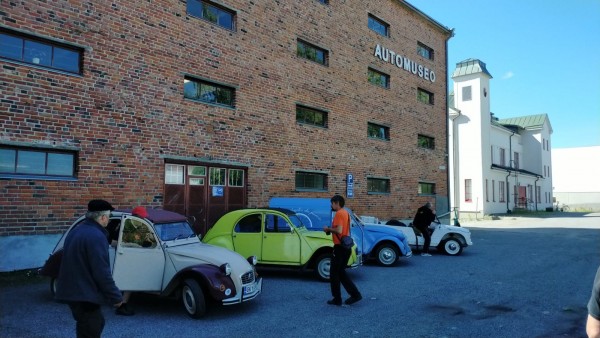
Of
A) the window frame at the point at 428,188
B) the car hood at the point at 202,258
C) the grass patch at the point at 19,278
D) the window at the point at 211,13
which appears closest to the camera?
the car hood at the point at 202,258

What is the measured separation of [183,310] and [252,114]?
8514 mm

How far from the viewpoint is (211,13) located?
13.6 m

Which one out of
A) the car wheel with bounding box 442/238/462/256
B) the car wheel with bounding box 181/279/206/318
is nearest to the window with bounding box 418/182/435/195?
the car wheel with bounding box 442/238/462/256

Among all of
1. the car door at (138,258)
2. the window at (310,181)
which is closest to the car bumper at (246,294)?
the car door at (138,258)

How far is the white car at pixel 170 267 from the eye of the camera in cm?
637

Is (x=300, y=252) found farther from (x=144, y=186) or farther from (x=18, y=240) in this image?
(x=18, y=240)

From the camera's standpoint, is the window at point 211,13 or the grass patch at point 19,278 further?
the window at point 211,13

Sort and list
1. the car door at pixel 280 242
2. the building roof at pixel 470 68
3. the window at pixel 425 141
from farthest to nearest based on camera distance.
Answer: the building roof at pixel 470 68 → the window at pixel 425 141 → the car door at pixel 280 242

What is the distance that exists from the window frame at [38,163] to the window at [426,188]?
16910mm

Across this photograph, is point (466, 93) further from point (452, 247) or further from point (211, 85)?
point (211, 85)

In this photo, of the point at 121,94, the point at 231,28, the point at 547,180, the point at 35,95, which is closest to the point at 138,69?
the point at 121,94

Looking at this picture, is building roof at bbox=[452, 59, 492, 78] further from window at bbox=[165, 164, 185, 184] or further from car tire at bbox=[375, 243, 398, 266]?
window at bbox=[165, 164, 185, 184]

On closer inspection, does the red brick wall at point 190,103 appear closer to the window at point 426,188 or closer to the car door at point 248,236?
the window at point 426,188

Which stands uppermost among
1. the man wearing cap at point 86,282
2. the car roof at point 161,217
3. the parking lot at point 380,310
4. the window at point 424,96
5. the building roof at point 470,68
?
the building roof at point 470,68
